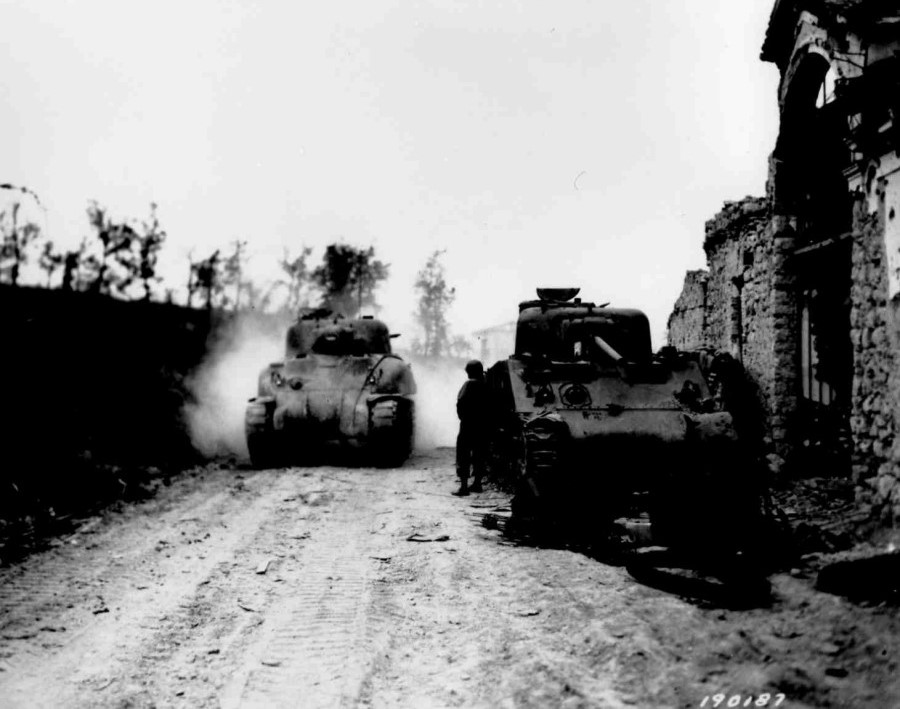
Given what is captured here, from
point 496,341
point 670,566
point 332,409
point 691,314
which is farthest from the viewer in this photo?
point 496,341

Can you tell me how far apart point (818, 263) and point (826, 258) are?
0.15m

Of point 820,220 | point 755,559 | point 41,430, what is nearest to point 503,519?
point 755,559

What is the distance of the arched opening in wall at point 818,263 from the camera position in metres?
10.0

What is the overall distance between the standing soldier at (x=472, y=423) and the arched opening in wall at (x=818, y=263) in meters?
4.28

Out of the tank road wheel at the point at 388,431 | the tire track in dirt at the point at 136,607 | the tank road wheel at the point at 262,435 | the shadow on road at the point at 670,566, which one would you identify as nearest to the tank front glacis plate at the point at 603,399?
the shadow on road at the point at 670,566

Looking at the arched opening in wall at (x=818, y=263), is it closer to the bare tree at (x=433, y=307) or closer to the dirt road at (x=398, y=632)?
the dirt road at (x=398, y=632)

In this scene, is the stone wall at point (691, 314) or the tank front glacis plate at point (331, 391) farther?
the stone wall at point (691, 314)

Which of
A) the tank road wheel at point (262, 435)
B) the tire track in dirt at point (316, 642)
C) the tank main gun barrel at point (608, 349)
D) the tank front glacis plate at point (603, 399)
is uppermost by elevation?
the tank main gun barrel at point (608, 349)

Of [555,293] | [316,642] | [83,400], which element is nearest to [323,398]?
[83,400]

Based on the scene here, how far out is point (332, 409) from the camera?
44.9 ft

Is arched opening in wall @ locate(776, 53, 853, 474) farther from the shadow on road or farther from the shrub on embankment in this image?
the shrub on embankment

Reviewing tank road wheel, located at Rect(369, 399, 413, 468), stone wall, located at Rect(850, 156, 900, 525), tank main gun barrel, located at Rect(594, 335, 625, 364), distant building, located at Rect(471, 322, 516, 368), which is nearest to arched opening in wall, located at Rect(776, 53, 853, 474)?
stone wall, located at Rect(850, 156, 900, 525)

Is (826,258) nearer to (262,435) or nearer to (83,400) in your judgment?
(262,435)

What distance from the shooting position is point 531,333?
1011 cm
